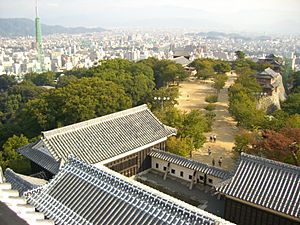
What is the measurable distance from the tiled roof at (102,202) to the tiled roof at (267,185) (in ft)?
14.8

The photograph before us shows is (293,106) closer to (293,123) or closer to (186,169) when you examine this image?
(293,123)

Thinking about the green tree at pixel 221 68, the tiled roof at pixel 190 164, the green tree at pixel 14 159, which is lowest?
the green tree at pixel 14 159

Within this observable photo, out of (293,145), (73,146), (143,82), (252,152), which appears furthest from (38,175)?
(143,82)

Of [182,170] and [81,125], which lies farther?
[182,170]

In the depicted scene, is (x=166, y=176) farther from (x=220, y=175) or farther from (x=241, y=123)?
(x=241, y=123)

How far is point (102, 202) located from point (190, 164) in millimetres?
9099

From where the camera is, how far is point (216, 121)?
30719 mm

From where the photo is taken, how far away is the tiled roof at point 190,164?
15109mm

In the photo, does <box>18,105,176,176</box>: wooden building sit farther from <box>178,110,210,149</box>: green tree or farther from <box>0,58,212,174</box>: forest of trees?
<box>178,110,210,149</box>: green tree

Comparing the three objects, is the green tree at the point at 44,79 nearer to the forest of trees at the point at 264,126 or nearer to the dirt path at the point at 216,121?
the dirt path at the point at 216,121

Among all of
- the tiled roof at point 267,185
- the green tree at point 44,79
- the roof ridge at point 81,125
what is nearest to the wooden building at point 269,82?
the roof ridge at point 81,125

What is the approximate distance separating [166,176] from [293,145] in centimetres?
704

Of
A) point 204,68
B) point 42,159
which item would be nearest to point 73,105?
point 42,159

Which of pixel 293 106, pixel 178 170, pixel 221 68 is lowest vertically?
pixel 178 170
